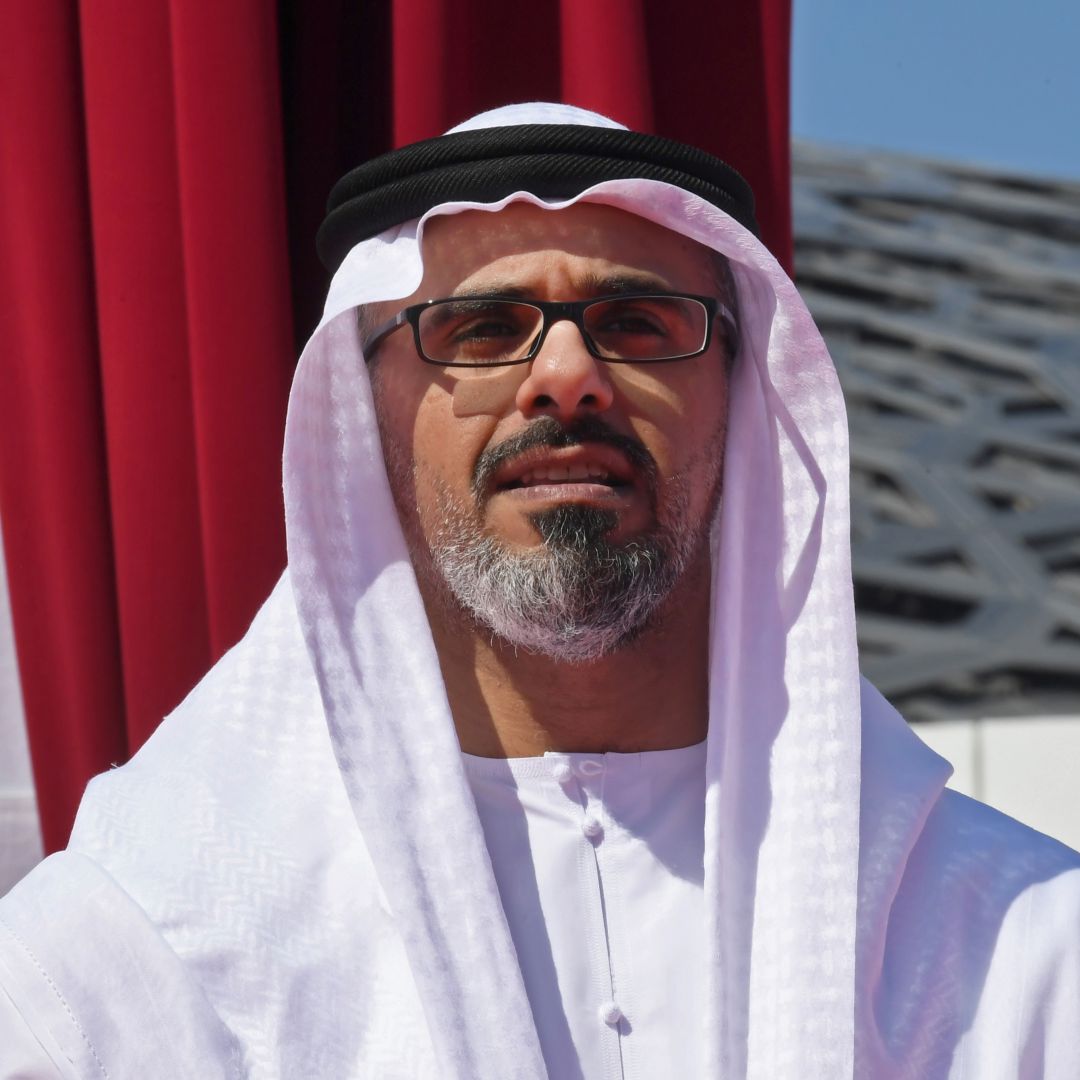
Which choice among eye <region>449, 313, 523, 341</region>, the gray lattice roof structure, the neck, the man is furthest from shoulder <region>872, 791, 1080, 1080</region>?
the gray lattice roof structure

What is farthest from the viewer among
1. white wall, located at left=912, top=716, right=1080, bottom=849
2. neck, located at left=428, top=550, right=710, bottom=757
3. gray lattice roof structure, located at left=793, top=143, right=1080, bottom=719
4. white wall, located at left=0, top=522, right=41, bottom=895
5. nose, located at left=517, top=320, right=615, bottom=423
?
gray lattice roof structure, located at left=793, top=143, right=1080, bottom=719

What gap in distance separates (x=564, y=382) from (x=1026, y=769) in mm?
1650

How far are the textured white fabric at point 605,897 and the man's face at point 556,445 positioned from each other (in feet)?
0.51

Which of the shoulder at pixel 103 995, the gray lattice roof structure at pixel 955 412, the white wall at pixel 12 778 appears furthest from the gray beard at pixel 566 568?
the gray lattice roof structure at pixel 955 412

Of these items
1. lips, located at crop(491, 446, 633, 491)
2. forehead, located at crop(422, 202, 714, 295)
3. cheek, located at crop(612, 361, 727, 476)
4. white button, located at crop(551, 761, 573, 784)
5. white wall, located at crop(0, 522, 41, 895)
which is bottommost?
white wall, located at crop(0, 522, 41, 895)

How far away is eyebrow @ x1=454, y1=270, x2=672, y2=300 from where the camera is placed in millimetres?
1519

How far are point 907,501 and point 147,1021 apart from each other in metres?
4.48

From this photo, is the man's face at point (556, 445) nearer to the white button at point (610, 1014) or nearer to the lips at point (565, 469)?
the lips at point (565, 469)

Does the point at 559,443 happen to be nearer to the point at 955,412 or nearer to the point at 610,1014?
the point at 610,1014

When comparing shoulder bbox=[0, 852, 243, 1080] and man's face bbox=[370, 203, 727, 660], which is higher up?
man's face bbox=[370, 203, 727, 660]

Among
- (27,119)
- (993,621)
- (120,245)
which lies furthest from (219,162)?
(993,621)

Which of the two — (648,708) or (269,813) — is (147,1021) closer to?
(269,813)

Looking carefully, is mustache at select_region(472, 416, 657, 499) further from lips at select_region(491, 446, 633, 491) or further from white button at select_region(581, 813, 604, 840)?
white button at select_region(581, 813, 604, 840)

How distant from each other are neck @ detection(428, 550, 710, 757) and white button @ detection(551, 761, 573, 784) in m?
0.04
